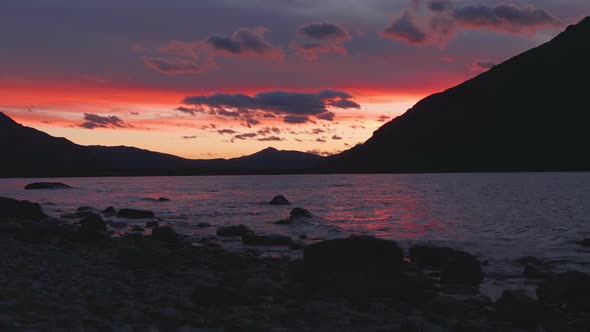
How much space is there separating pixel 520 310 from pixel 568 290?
294 cm

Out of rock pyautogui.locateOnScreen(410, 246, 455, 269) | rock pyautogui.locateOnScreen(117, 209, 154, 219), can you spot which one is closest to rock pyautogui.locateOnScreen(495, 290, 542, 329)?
rock pyautogui.locateOnScreen(410, 246, 455, 269)

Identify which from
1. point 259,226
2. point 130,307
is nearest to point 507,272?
point 130,307

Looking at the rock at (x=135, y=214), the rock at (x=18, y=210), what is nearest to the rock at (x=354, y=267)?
the rock at (x=18, y=210)

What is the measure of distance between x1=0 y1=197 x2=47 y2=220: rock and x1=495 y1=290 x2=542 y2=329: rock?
3014cm

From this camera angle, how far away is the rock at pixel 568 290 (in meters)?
14.6

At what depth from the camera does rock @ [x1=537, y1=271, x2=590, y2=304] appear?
14.6 metres

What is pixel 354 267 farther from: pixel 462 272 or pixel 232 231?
pixel 232 231

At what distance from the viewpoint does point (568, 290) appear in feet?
48.0

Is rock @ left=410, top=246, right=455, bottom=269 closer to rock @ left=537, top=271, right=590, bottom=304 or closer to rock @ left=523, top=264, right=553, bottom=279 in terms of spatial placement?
rock @ left=523, top=264, right=553, bottom=279

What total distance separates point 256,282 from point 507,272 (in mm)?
10256

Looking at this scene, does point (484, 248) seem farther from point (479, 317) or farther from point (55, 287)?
point (55, 287)

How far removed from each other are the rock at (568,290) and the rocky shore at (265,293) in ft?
0.08

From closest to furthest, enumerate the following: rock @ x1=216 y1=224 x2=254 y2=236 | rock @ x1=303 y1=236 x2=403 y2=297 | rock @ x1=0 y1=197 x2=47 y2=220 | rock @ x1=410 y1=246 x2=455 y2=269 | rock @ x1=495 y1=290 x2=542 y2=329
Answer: rock @ x1=495 y1=290 x2=542 y2=329
rock @ x1=303 y1=236 x2=403 y2=297
rock @ x1=410 y1=246 x2=455 y2=269
rock @ x1=216 y1=224 x2=254 y2=236
rock @ x1=0 y1=197 x2=47 y2=220

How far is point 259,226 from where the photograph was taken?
3900 centimetres
